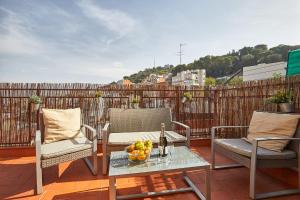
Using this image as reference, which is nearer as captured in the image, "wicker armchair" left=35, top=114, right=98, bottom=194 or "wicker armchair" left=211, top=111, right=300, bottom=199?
"wicker armchair" left=211, top=111, right=300, bottom=199

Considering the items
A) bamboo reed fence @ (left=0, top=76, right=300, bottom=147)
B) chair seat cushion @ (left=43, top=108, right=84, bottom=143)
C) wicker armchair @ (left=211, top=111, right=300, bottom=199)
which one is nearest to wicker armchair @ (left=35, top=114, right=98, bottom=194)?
chair seat cushion @ (left=43, top=108, right=84, bottom=143)

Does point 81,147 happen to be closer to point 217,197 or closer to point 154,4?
point 217,197

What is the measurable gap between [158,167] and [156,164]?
10cm

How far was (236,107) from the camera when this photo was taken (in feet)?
15.8

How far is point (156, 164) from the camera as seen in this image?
7.65 ft

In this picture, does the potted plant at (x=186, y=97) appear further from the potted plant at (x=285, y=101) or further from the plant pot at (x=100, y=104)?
the potted plant at (x=285, y=101)

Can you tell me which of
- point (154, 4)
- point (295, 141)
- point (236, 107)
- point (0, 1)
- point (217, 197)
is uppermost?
point (154, 4)

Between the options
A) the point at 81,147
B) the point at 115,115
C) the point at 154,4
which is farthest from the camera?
the point at 154,4

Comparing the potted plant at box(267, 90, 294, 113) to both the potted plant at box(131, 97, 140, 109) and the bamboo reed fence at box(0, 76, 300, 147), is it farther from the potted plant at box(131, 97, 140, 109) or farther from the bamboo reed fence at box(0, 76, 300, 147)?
the potted plant at box(131, 97, 140, 109)

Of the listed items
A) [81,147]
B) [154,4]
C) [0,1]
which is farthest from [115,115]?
[0,1]

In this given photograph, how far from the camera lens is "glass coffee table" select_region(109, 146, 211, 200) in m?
2.08

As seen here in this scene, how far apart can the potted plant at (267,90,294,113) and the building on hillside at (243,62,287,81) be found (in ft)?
28.0

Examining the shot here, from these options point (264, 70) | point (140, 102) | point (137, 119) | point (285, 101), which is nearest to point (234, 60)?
point (264, 70)

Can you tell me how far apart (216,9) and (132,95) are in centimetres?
403
